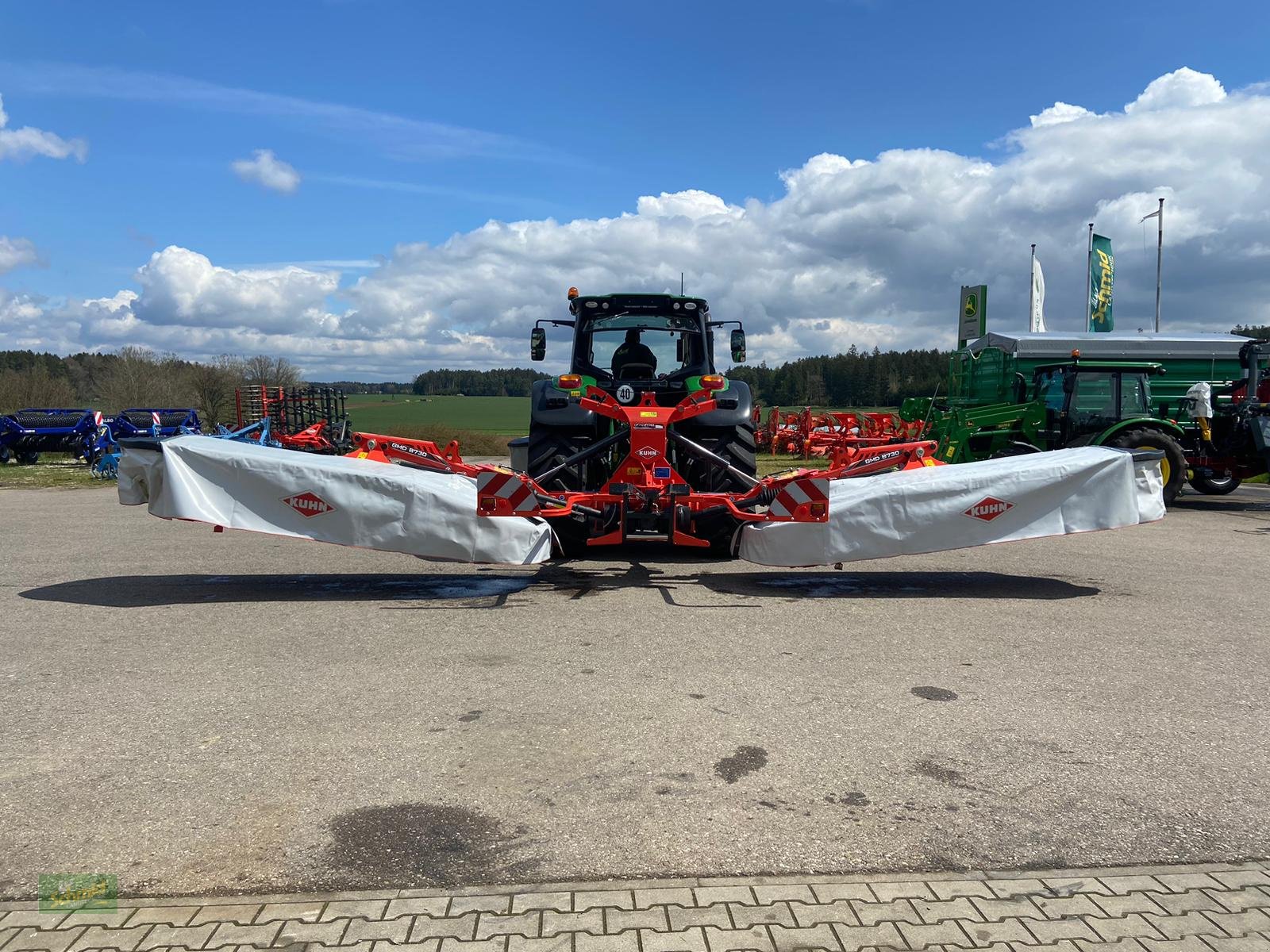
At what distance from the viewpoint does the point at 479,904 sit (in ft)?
9.32

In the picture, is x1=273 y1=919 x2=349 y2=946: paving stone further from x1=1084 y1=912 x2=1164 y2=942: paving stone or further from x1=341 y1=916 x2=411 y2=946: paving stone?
x1=1084 y1=912 x2=1164 y2=942: paving stone

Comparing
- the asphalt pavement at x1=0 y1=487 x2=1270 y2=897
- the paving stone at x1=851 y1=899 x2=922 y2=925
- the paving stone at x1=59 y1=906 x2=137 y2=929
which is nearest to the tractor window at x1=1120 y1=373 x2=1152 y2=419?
the asphalt pavement at x1=0 y1=487 x2=1270 y2=897

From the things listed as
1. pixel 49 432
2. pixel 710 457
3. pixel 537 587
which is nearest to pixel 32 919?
pixel 537 587

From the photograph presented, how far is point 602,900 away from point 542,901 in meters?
0.19

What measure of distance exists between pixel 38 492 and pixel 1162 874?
19.1 metres

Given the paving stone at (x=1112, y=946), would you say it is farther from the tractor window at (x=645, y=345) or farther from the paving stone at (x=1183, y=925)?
the tractor window at (x=645, y=345)

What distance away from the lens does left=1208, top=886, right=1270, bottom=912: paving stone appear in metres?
2.83

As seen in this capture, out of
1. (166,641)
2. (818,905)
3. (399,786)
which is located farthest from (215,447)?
(818,905)

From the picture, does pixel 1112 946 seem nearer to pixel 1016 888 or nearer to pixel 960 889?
pixel 1016 888

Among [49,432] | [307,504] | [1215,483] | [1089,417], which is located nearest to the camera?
[307,504]

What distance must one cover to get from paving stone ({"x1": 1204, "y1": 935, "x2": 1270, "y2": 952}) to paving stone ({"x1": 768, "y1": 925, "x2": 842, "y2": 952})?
1082mm

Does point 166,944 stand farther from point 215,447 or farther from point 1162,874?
point 215,447

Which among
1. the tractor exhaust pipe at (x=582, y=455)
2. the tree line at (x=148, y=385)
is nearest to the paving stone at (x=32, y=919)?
the tractor exhaust pipe at (x=582, y=455)

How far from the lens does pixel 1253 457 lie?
14.0 m
